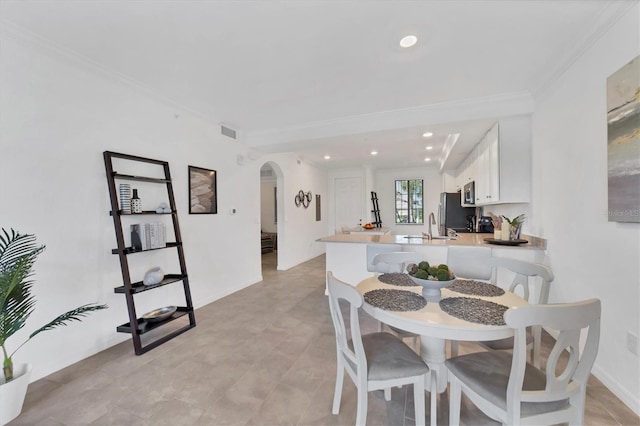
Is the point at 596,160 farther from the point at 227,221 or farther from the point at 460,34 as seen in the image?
the point at 227,221

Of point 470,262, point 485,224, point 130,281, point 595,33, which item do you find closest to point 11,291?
point 130,281

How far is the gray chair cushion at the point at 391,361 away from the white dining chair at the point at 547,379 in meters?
0.26

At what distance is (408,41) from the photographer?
2100 mm

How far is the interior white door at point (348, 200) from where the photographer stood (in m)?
8.20

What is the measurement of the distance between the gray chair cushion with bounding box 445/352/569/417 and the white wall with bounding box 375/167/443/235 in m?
7.20

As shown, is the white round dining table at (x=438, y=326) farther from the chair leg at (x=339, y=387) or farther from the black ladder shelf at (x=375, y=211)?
the black ladder shelf at (x=375, y=211)

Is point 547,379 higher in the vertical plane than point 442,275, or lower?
lower

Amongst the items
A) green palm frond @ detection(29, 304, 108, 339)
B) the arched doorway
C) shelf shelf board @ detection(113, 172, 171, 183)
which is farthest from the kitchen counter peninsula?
the arched doorway

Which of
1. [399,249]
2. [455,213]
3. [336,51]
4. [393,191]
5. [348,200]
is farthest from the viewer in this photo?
[393,191]

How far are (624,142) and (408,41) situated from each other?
61.4 inches

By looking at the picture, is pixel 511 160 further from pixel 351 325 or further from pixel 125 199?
pixel 125 199

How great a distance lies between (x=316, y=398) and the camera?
1.83 m

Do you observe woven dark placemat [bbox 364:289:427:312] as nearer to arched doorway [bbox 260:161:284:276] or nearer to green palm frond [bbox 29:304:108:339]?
green palm frond [bbox 29:304:108:339]

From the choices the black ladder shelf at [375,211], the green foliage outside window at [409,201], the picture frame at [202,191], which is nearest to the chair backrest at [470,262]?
the picture frame at [202,191]
